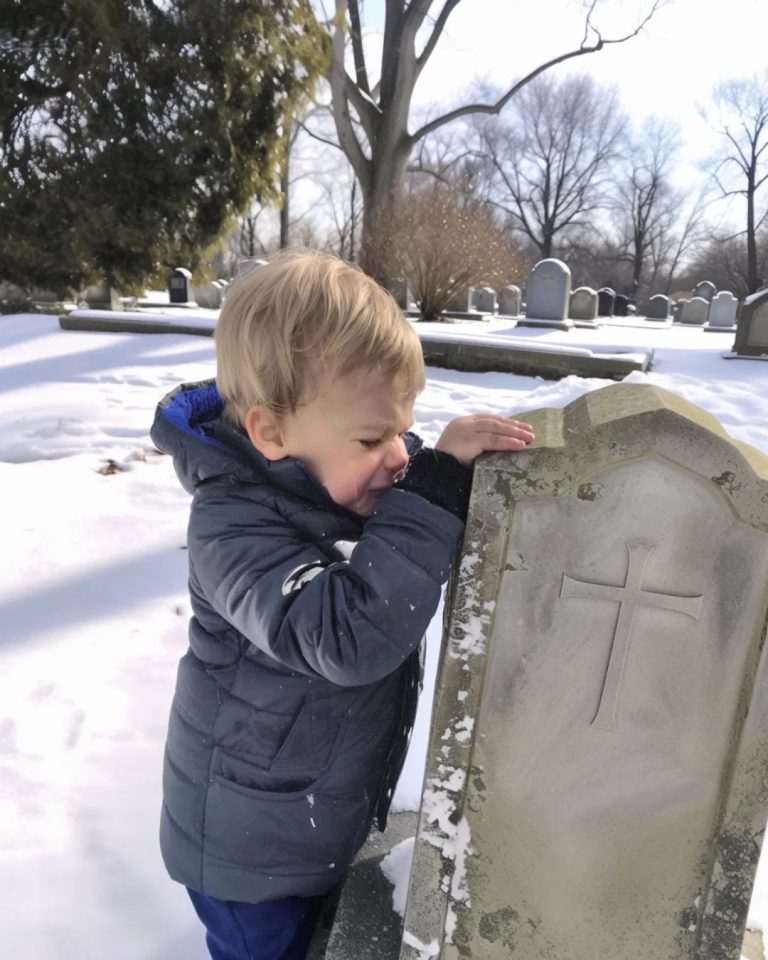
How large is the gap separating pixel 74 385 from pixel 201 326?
360cm

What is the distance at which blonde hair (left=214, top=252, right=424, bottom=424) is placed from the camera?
3.23 feet

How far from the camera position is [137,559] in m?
3.32

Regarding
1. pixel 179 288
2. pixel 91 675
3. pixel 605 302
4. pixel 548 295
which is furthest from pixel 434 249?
pixel 605 302

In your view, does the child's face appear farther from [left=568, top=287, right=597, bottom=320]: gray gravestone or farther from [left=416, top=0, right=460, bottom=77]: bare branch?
[left=416, top=0, right=460, bottom=77]: bare branch

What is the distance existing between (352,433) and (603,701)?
22.6 inches

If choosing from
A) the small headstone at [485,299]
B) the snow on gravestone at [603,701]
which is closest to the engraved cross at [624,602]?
the snow on gravestone at [603,701]

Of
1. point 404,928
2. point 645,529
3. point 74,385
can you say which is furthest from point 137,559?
point 74,385

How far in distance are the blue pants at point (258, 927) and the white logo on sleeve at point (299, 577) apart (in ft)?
2.15

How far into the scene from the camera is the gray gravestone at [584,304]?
16.6m

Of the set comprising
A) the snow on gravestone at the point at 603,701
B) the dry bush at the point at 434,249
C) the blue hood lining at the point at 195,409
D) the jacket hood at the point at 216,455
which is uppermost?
the dry bush at the point at 434,249

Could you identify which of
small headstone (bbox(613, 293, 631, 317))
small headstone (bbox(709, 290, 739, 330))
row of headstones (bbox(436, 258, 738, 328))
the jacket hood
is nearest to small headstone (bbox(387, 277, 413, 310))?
row of headstones (bbox(436, 258, 738, 328))

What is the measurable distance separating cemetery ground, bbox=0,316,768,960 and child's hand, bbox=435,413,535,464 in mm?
1120

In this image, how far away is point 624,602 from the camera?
1011 mm

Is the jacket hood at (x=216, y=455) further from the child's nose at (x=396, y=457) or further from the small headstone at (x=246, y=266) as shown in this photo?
the small headstone at (x=246, y=266)
